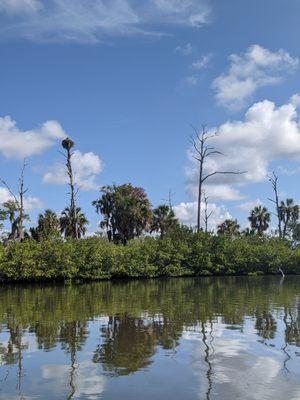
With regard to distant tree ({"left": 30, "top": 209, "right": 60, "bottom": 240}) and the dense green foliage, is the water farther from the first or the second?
distant tree ({"left": 30, "top": 209, "right": 60, "bottom": 240})

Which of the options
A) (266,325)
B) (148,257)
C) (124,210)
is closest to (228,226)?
(124,210)

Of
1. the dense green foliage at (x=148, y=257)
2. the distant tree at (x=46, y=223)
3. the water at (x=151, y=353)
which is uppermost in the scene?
the distant tree at (x=46, y=223)

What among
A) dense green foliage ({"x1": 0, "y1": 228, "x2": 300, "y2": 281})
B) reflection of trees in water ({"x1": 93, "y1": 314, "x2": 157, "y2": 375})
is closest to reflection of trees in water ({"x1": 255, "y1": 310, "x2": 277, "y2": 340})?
reflection of trees in water ({"x1": 93, "y1": 314, "x2": 157, "y2": 375})

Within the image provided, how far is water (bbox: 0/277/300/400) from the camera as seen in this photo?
7.46m

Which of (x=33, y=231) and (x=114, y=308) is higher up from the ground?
(x=33, y=231)

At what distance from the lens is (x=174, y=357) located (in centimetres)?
959

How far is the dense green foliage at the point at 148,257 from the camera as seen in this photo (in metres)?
34.7

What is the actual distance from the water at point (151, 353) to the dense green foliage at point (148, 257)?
1653 centimetres

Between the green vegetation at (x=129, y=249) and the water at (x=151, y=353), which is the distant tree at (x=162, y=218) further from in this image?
the water at (x=151, y=353)

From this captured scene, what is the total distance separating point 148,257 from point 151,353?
98.8 ft

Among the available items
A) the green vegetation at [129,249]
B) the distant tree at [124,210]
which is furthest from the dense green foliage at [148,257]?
the distant tree at [124,210]

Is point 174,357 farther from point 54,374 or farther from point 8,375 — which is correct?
point 8,375

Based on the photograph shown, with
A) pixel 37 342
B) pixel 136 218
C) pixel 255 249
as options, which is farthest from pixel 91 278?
pixel 37 342

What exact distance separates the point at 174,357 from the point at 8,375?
2.96 m
